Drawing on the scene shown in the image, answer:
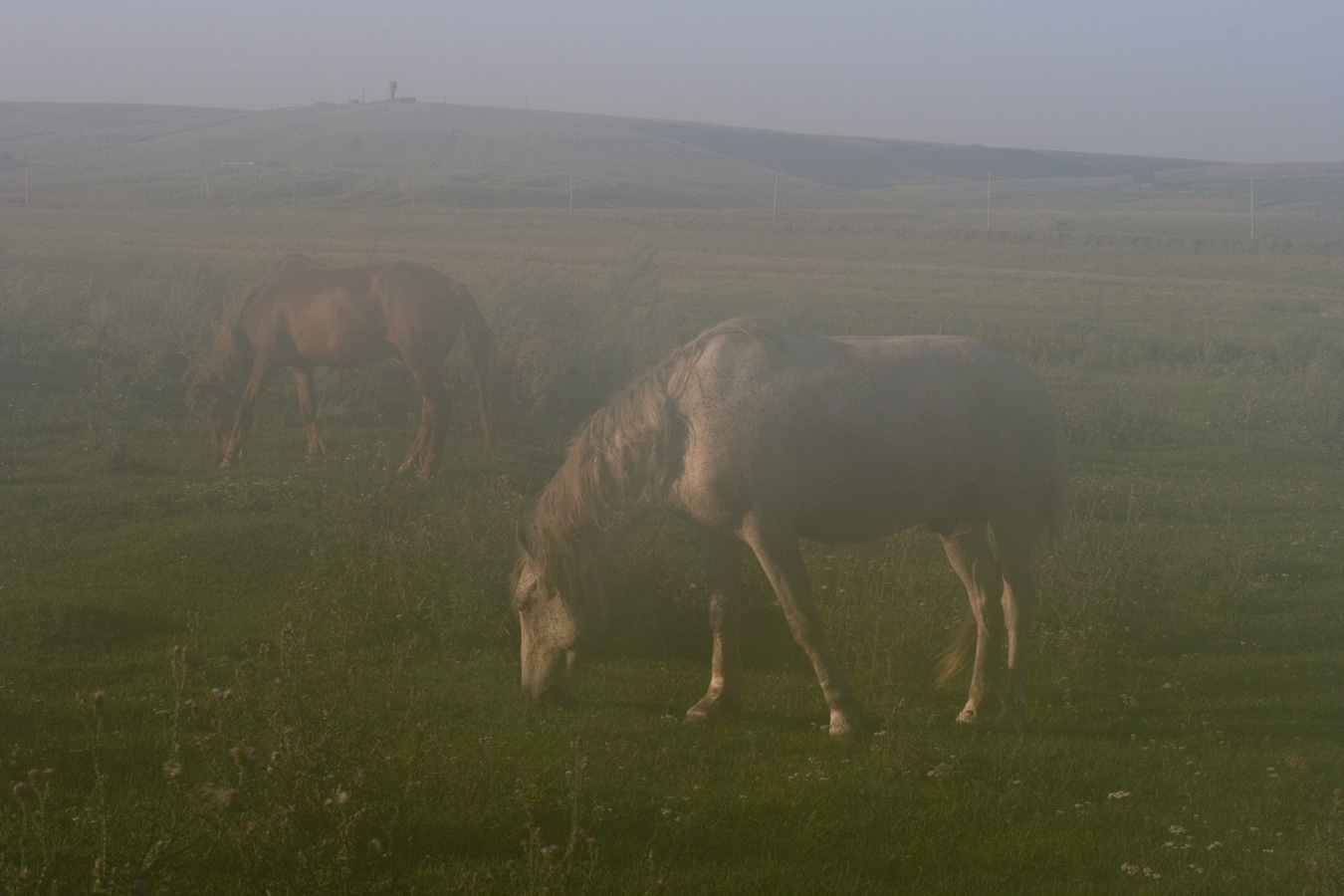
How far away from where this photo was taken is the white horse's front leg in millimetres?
5625

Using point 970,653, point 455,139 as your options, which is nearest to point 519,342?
point 970,653

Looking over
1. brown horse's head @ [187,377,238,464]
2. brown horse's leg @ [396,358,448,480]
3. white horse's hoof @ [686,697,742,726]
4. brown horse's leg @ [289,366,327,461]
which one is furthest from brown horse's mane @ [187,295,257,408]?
white horse's hoof @ [686,697,742,726]

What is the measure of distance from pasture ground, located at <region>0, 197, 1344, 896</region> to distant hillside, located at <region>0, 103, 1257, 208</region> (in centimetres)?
5184

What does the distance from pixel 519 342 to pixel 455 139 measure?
315 feet

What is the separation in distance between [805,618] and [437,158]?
94.0m

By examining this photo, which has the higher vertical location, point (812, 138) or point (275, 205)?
point (812, 138)

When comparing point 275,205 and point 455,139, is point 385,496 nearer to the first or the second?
point 275,205

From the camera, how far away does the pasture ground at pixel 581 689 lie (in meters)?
4.33

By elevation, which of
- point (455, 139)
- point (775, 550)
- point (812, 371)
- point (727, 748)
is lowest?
point (727, 748)

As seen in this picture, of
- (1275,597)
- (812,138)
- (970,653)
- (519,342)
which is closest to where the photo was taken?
(970,653)

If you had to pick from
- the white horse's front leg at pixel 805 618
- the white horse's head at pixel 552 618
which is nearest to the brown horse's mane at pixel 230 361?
the white horse's head at pixel 552 618

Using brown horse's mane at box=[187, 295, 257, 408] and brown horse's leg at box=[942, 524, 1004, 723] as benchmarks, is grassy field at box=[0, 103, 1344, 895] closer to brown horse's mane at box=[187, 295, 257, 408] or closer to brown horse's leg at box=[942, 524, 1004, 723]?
brown horse's leg at box=[942, 524, 1004, 723]

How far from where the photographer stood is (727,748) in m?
5.66

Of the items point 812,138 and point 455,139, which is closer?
point 455,139
